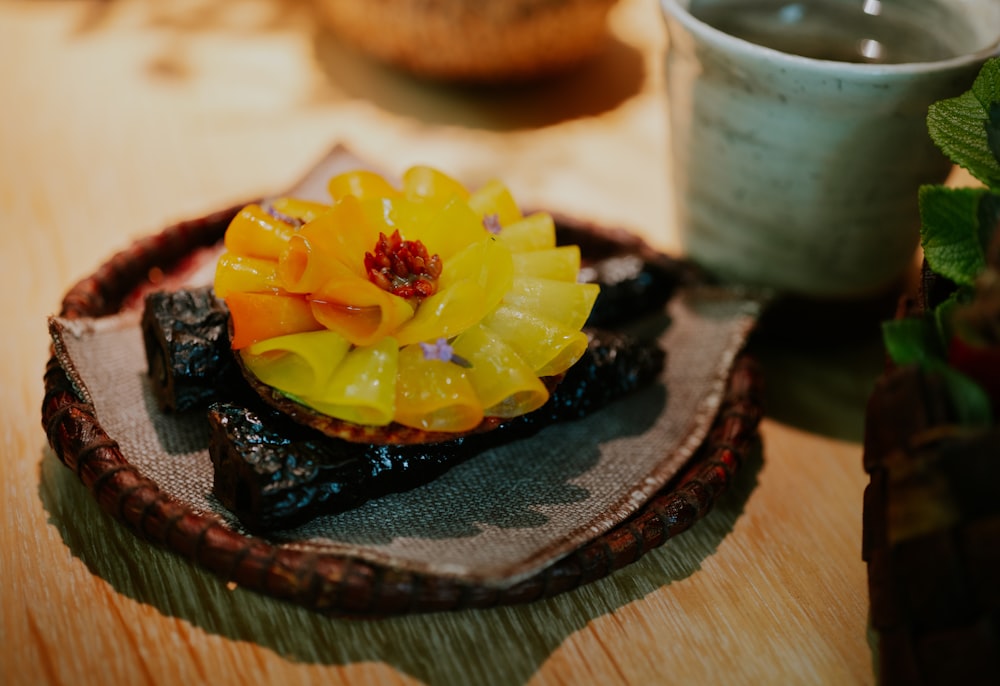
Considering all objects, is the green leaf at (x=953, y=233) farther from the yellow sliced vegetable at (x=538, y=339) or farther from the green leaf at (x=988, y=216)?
the yellow sliced vegetable at (x=538, y=339)

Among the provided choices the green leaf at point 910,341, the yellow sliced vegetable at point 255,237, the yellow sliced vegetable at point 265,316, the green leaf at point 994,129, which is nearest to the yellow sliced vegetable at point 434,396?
the yellow sliced vegetable at point 265,316

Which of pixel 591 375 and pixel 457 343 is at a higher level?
pixel 457 343

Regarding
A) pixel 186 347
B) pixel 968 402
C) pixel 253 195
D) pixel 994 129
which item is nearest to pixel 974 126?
pixel 994 129

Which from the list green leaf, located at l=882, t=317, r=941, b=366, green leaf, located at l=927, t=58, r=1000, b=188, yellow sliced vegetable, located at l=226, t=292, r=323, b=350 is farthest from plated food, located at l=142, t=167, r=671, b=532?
green leaf, located at l=927, t=58, r=1000, b=188

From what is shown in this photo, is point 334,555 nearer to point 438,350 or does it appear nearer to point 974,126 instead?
point 438,350

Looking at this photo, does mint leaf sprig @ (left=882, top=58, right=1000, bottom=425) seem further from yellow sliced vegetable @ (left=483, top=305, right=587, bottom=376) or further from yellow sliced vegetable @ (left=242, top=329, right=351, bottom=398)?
yellow sliced vegetable @ (left=242, top=329, right=351, bottom=398)

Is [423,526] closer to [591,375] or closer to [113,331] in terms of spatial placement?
[591,375]

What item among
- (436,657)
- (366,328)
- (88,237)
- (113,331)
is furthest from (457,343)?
(88,237)
